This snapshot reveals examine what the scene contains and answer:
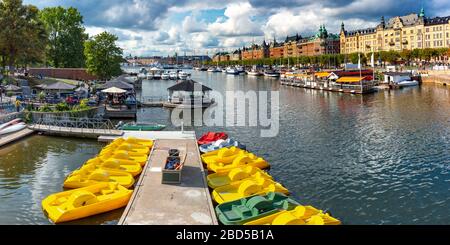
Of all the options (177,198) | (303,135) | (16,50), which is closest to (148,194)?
(177,198)

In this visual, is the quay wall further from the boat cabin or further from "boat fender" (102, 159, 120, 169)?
"boat fender" (102, 159, 120, 169)

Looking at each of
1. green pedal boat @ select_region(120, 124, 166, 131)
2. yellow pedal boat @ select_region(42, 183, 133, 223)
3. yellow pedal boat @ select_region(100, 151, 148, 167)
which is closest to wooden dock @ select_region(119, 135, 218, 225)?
yellow pedal boat @ select_region(42, 183, 133, 223)

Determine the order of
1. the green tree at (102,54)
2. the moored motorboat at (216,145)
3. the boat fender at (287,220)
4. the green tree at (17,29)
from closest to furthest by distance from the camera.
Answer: the boat fender at (287,220)
the moored motorboat at (216,145)
the green tree at (17,29)
the green tree at (102,54)

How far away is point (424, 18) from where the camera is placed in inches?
7485

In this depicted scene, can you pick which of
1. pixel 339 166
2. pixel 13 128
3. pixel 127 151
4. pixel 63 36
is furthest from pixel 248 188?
pixel 63 36

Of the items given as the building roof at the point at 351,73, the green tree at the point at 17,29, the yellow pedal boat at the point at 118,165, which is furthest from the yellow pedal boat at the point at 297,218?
the building roof at the point at 351,73

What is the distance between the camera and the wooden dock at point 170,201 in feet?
63.1

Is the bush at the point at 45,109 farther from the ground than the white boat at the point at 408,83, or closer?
closer

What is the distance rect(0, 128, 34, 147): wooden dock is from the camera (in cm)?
3907

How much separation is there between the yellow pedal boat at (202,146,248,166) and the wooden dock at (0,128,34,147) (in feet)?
63.8

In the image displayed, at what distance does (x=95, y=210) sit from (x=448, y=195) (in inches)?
824

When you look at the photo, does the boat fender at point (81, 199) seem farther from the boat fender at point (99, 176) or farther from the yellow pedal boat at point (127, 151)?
the yellow pedal boat at point (127, 151)

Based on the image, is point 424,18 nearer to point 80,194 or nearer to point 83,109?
point 83,109

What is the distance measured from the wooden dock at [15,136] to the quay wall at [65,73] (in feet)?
208
